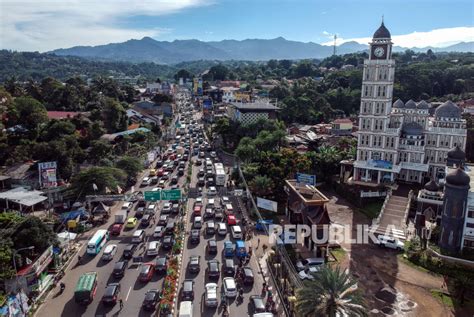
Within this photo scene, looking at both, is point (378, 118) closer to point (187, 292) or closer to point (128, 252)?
point (187, 292)

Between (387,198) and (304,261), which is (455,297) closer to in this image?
(304,261)

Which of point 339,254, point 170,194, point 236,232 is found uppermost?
point 170,194

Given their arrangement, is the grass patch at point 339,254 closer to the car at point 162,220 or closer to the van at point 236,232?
the van at point 236,232

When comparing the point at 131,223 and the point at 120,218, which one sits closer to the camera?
the point at 131,223

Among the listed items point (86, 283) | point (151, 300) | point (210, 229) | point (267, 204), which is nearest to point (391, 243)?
point (267, 204)

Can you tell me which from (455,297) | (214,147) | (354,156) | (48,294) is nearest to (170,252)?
(48,294)

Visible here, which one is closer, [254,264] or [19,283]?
[19,283]

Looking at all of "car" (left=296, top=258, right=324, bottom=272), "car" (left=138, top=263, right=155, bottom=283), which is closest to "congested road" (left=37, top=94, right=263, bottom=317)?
"car" (left=138, top=263, right=155, bottom=283)
